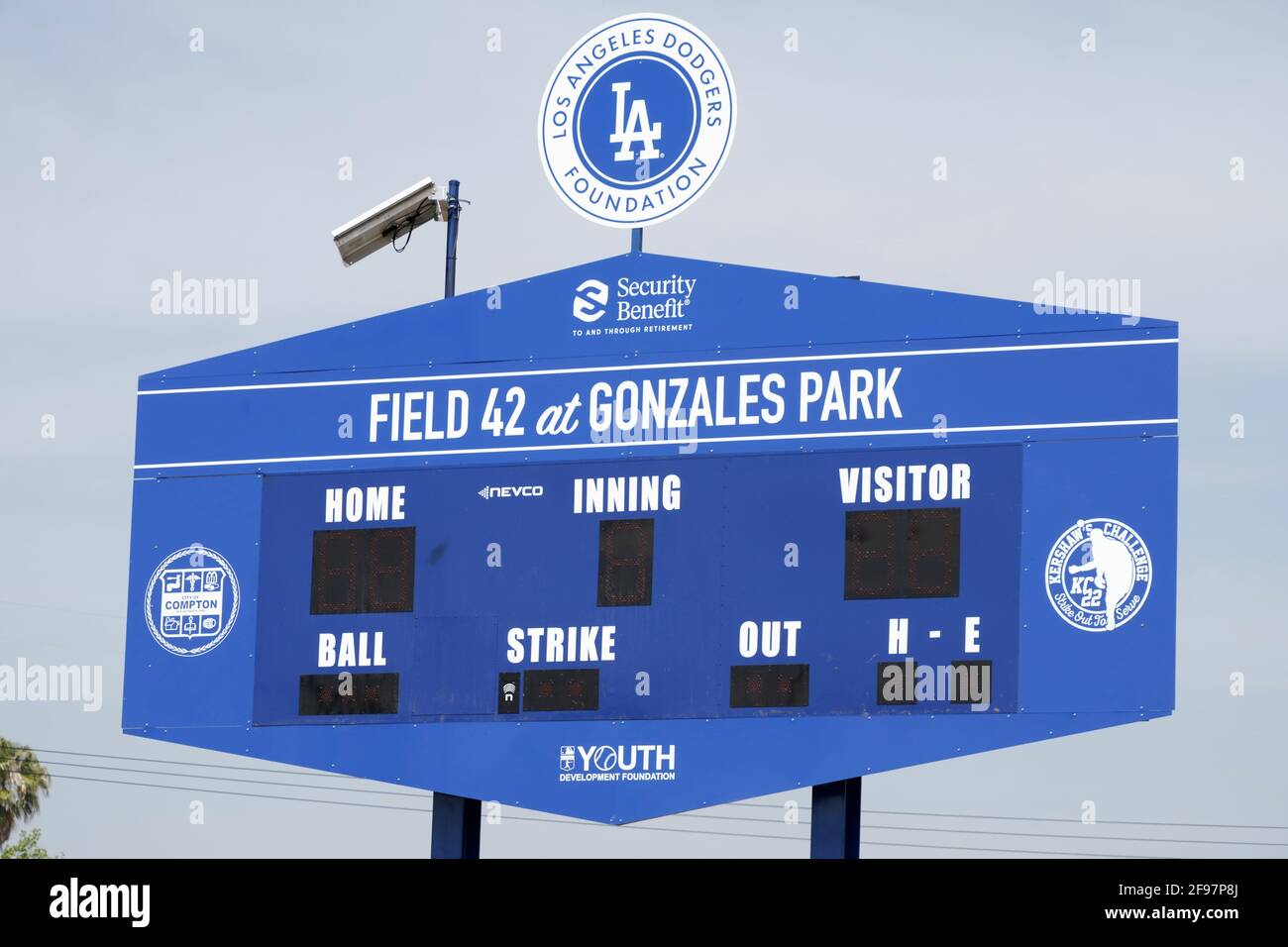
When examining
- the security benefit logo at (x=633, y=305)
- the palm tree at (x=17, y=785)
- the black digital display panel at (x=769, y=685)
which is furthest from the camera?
the palm tree at (x=17, y=785)

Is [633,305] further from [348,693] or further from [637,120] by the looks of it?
[348,693]

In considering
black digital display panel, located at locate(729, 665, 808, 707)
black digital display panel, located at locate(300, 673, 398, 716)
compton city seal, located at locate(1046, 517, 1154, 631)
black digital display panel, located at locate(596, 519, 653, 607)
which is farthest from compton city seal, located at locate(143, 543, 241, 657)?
compton city seal, located at locate(1046, 517, 1154, 631)

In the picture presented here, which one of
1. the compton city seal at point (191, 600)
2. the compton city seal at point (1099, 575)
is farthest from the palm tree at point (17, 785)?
the compton city seal at point (1099, 575)

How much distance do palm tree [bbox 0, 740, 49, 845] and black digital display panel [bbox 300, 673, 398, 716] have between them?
18217mm

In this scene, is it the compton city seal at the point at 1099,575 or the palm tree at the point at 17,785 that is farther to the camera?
the palm tree at the point at 17,785

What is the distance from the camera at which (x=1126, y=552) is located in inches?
622

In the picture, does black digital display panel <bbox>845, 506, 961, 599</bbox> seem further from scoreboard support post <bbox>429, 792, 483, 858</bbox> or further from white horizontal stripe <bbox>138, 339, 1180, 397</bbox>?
scoreboard support post <bbox>429, 792, 483, 858</bbox>

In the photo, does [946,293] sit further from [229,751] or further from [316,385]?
[229,751]

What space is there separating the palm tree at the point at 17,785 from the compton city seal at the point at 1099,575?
2183cm

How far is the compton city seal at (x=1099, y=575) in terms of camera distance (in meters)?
15.7

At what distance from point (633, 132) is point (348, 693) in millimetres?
4162

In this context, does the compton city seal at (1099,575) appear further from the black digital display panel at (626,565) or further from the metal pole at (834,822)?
the black digital display panel at (626,565)

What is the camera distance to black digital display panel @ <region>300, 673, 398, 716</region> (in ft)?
56.9
